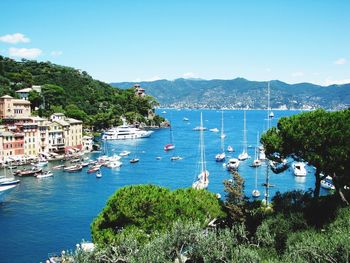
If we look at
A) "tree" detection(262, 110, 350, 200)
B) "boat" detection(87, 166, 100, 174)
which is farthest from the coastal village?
"tree" detection(262, 110, 350, 200)

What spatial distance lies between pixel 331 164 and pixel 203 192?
6.87 meters

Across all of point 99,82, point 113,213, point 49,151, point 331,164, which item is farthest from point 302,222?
A: point 99,82

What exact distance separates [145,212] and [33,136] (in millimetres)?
47074

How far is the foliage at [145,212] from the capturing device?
61.5ft

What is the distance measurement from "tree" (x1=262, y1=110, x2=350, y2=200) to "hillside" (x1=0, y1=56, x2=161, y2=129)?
64.9 m

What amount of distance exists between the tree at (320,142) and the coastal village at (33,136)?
1828 inches

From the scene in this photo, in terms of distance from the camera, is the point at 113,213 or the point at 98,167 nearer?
the point at 113,213

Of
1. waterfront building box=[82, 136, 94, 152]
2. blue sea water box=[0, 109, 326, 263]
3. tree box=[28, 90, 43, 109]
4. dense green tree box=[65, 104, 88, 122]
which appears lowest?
blue sea water box=[0, 109, 326, 263]

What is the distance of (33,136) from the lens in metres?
61.4

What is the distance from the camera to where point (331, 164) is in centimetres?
1756

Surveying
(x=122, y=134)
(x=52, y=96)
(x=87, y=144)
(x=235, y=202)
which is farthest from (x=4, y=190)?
(x=122, y=134)

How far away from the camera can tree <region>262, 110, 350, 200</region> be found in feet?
57.5

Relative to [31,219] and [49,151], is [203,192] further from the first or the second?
[49,151]

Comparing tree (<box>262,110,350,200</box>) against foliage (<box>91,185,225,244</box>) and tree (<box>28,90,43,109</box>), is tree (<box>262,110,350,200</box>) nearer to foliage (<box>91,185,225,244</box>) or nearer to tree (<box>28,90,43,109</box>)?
foliage (<box>91,185,225,244</box>)
